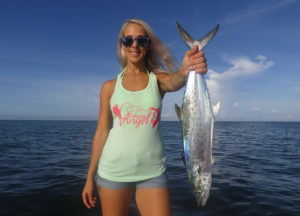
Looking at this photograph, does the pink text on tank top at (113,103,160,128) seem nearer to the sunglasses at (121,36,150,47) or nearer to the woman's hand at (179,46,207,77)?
the woman's hand at (179,46,207,77)

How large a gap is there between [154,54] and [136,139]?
1.18 m

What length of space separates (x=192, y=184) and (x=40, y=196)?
19.3ft

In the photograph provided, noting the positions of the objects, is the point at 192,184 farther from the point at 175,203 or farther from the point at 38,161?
the point at 38,161

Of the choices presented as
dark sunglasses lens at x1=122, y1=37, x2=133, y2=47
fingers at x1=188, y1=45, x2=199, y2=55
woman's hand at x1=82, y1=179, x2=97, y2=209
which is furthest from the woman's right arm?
fingers at x1=188, y1=45, x2=199, y2=55

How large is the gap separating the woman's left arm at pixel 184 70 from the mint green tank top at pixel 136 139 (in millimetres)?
144

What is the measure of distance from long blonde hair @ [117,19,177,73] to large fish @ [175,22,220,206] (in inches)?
27.2

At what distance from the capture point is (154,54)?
9.64 feet

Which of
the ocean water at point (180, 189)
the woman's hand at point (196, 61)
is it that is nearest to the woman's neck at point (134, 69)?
the woman's hand at point (196, 61)

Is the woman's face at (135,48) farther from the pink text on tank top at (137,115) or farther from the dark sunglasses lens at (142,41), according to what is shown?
the pink text on tank top at (137,115)

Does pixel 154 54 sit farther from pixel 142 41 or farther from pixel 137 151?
pixel 137 151

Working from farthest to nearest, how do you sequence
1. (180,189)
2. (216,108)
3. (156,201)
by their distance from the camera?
(180,189) → (156,201) → (216,108)

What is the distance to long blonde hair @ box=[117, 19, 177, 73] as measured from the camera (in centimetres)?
280

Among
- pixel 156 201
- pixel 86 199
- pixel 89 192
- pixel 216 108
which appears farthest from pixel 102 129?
pixel 216 108

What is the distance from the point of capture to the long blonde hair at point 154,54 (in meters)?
2.80
